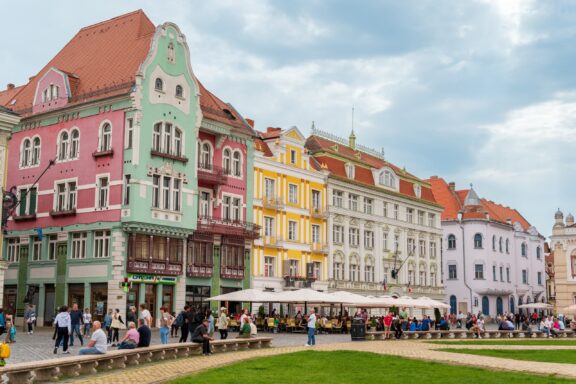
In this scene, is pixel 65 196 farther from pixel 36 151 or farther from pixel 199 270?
pixel 199 270

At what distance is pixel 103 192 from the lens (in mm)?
50000

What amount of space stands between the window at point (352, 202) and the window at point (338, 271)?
5.37 meters

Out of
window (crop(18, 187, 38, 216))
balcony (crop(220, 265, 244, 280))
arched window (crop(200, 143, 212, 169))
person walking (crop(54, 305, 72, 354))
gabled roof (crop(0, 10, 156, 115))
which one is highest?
gabled roof (crop(0, 10, 156, 115))

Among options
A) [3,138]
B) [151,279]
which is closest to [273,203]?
[151,279]

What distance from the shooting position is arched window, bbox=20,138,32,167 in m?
55.1

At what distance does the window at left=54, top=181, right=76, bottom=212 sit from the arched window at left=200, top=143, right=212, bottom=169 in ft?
28.7

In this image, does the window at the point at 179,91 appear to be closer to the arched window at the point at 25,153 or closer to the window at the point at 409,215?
the arched window at the point at 25,153

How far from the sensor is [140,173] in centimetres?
4859

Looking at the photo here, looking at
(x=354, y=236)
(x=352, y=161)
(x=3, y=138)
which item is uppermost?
(x=352, y=161)

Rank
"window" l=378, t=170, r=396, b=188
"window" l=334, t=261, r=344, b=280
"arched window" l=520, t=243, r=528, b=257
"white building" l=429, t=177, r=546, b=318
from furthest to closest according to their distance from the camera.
A: "arched window" l=520, t=243, r=528, b=257 → "white building" l=429, t=177, r=546, b=318 → "window" l=378, t=170, r=396, b=188 → "window" l=334, t=261, r=344, b=280

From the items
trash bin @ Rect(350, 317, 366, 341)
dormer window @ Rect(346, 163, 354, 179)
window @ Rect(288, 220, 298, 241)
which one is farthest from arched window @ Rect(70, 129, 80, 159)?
dormer window @ Rect(346, 163, 354, 179)

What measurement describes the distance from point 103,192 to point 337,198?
24870 millimetres

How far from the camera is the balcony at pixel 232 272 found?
5531cm

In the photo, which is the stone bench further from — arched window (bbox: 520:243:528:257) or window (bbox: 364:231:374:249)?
arched window (bbox: 520:243:528:257)
